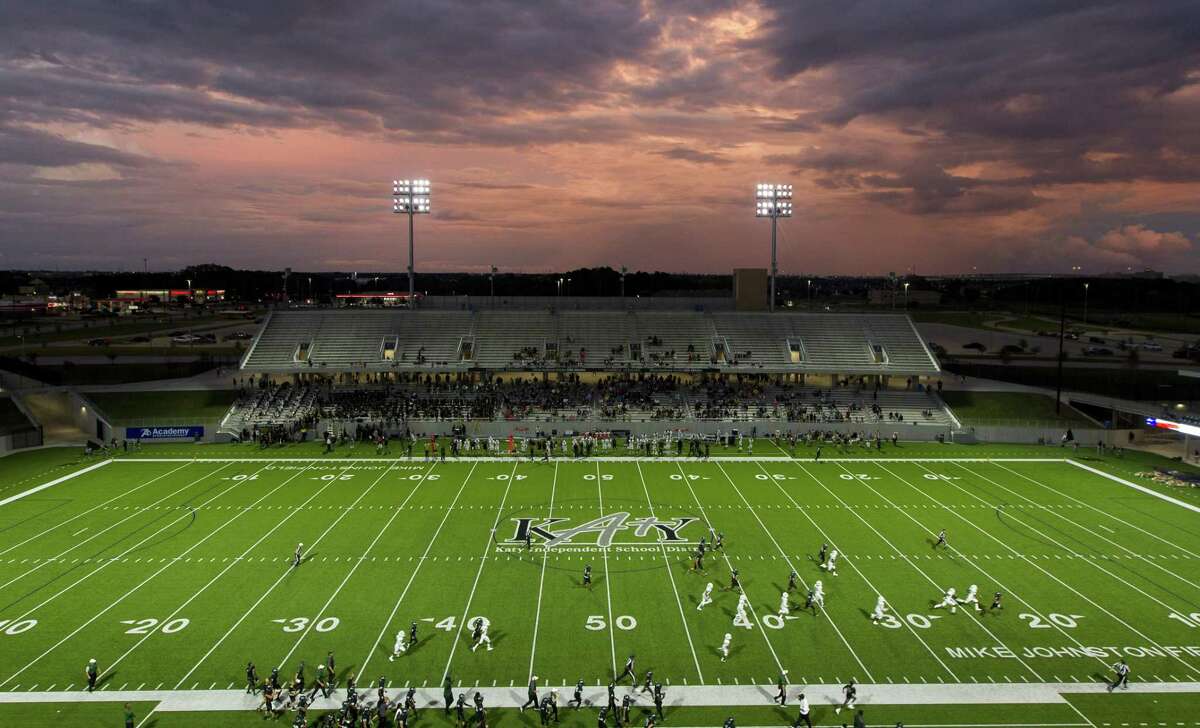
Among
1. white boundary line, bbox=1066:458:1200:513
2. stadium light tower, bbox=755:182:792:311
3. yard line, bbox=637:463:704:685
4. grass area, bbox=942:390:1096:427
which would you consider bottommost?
yard line, bbox=637:463:704:685

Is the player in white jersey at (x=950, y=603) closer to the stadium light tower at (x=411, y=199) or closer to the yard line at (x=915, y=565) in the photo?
the yard line at (x=915, y=565)

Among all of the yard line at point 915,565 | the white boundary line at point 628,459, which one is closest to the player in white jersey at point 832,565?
the yard line at point 915,565

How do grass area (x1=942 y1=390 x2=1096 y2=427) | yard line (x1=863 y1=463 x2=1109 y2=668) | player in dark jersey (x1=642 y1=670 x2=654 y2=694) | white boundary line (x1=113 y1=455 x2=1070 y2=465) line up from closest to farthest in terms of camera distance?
player in dark jersey (x1=642 y1=670 x2=654 y2=694) → yard line (x1=863 y1=463 x2=1109 y2=668) → white boundary line (x1=113 y1=455 x2=1070 y2=465) → grass area (x1=942 y1=390 x2=1096 y2=427)

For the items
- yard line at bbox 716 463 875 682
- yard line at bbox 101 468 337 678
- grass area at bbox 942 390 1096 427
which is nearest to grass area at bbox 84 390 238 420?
yard line at bbox 101 468 337 678

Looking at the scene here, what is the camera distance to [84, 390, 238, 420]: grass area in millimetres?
46375

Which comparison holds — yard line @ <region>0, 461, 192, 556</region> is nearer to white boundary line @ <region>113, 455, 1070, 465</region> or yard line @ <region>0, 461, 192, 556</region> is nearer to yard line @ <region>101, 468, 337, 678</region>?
white boundary line @ <region>113, 455, 1070, 465</region>

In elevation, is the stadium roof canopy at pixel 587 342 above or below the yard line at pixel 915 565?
above

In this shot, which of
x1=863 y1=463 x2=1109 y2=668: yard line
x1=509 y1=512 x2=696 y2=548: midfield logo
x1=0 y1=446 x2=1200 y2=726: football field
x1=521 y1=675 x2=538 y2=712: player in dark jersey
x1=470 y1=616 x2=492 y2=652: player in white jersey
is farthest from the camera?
x1=509 y1=512 x2=696 y2=548: midfield logo

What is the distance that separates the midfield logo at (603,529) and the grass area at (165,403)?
27.5m

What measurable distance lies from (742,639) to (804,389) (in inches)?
1382

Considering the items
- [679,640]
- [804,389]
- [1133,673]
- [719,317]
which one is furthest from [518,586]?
[719,317]

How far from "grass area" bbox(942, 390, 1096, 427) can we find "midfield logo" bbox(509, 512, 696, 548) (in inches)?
1084

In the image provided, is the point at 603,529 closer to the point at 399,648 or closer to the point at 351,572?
the point at 351,572

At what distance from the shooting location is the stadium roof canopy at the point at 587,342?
172 feet
